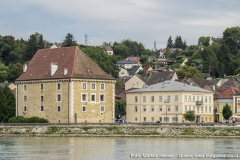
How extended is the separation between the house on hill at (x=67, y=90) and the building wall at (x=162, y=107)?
25.6ft

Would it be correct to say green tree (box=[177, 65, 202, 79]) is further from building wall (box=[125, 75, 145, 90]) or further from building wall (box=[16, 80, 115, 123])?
building wall (box=[16, 80, 115, 123])

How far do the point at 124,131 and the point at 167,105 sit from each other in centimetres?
1980

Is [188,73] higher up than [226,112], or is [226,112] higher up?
[188,73]

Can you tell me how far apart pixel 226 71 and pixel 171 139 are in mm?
95957

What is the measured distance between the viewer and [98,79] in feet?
312

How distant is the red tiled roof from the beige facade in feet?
28.6

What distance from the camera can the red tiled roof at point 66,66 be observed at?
94.2 metres

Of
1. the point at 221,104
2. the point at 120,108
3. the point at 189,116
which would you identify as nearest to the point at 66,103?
the point at 189,116

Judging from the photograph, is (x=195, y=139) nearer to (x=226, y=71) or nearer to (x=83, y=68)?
(x=83, y=68)

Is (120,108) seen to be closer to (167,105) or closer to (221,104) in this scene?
(167,105)

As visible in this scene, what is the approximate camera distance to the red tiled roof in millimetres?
94188

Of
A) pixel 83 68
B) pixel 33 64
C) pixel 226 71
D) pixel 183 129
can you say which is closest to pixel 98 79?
pixel 83 68

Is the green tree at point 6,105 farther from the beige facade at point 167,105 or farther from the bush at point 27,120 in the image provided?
the beige facade at point 167,105

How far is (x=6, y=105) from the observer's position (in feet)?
322
